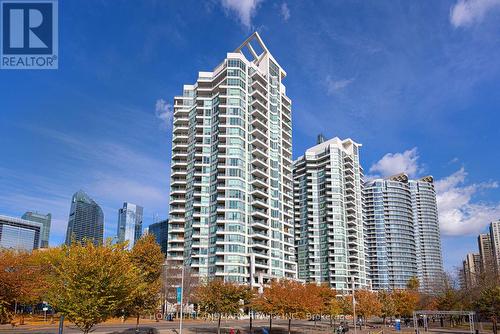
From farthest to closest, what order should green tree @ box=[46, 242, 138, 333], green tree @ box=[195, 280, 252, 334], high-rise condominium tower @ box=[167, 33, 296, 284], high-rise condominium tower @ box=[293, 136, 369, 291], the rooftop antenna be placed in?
the rooftop antenna
high-rise condominium tower @ box=[293, 136, 369, 291]
high-rise condominium tower @ box=[167, 33, 296, 284]
green tree @ box=[195, 280, 252, 334]
green tree @ box=[46, 242, 138, 333]

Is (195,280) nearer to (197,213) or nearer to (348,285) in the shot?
(197,213)

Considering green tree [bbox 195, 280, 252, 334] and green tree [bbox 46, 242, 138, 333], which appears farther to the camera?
green tree [bbox 195, 280, 252, 334]

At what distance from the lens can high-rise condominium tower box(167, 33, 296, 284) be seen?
355ft

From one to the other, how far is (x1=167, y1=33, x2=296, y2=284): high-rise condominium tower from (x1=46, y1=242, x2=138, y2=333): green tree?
249 feet

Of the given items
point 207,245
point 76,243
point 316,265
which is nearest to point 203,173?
point 207,245

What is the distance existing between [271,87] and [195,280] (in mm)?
65308

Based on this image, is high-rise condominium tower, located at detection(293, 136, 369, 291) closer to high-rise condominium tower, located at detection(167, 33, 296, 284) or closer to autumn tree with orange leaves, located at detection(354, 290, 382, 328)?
high-rise condominium tower, located at detection(167, 33, 296, 284)

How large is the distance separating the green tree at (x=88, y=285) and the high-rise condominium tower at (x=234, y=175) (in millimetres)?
75958

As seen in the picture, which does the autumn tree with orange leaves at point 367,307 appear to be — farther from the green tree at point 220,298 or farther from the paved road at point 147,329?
the green tree at point 220,298

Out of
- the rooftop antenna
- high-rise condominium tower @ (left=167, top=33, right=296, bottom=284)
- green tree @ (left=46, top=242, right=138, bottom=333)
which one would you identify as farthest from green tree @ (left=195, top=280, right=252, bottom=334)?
the rooftop antenna

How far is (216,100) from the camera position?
12250 cm

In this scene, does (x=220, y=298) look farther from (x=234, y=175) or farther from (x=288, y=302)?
(x=234, y=175)

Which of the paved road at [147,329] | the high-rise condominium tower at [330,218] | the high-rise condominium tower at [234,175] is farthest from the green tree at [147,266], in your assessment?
the high-rise condominium tower at [330,218]

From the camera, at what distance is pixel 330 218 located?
533 feet
